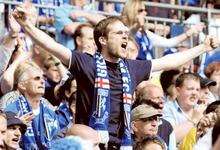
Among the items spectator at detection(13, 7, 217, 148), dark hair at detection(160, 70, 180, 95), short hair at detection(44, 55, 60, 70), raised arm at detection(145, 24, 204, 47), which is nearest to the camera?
spectator at detection(13, 7, 217, 148)

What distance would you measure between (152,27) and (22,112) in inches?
184

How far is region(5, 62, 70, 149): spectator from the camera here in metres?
8.21

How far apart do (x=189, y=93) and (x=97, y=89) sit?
2.38 m

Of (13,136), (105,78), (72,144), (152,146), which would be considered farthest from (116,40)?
(72,144)

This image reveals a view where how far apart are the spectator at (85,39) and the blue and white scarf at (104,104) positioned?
9.48 feet

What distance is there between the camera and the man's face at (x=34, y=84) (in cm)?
858

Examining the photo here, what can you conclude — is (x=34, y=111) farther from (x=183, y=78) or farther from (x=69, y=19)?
(x=69, y=19)

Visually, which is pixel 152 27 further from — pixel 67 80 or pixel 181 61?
pixel 181 61

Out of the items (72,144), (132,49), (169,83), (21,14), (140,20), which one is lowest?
(169,83)

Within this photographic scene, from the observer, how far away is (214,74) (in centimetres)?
1117

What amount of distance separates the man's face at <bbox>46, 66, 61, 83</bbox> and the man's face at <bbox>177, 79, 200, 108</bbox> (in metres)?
1.51

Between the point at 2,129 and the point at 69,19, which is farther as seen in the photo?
the point at 69,19

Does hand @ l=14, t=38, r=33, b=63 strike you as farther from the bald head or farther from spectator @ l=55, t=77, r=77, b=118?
the bald head

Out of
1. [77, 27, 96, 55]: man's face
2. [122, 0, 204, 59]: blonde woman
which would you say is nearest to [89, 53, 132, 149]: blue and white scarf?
[77, 27, 96, 55]: man's face
